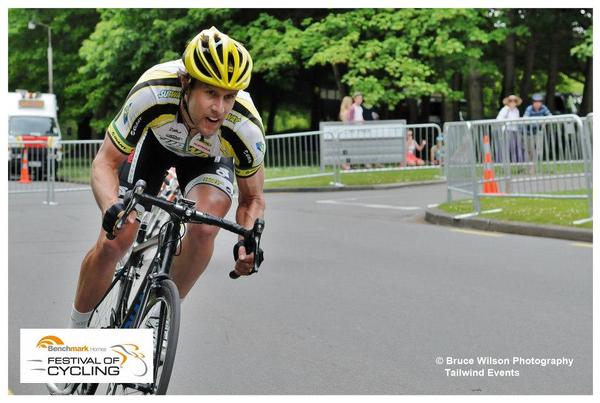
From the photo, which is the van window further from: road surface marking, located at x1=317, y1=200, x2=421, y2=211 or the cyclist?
the cyclist

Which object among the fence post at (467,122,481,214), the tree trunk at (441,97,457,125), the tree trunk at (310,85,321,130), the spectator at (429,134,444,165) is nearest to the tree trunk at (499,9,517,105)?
the tree trunk at (441,97,457,125)

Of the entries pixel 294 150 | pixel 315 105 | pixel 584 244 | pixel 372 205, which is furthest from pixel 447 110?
pixel 584 244

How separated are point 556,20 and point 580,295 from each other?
27.9 metres

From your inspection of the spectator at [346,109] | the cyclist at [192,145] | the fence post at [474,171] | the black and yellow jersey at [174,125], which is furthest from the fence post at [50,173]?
the black and yellow jersey at [174,125]

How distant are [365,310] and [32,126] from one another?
26.7 m

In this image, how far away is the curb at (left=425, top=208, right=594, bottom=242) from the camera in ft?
40.0

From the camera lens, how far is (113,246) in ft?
16.2

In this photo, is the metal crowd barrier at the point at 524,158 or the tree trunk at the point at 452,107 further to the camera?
the tree trunk at the point at 452,107

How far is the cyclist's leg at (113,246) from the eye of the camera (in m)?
4.98

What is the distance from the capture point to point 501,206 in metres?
15.5

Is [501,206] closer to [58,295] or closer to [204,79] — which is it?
[58,295]

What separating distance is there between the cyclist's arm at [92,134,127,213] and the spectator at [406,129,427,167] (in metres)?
19.3
